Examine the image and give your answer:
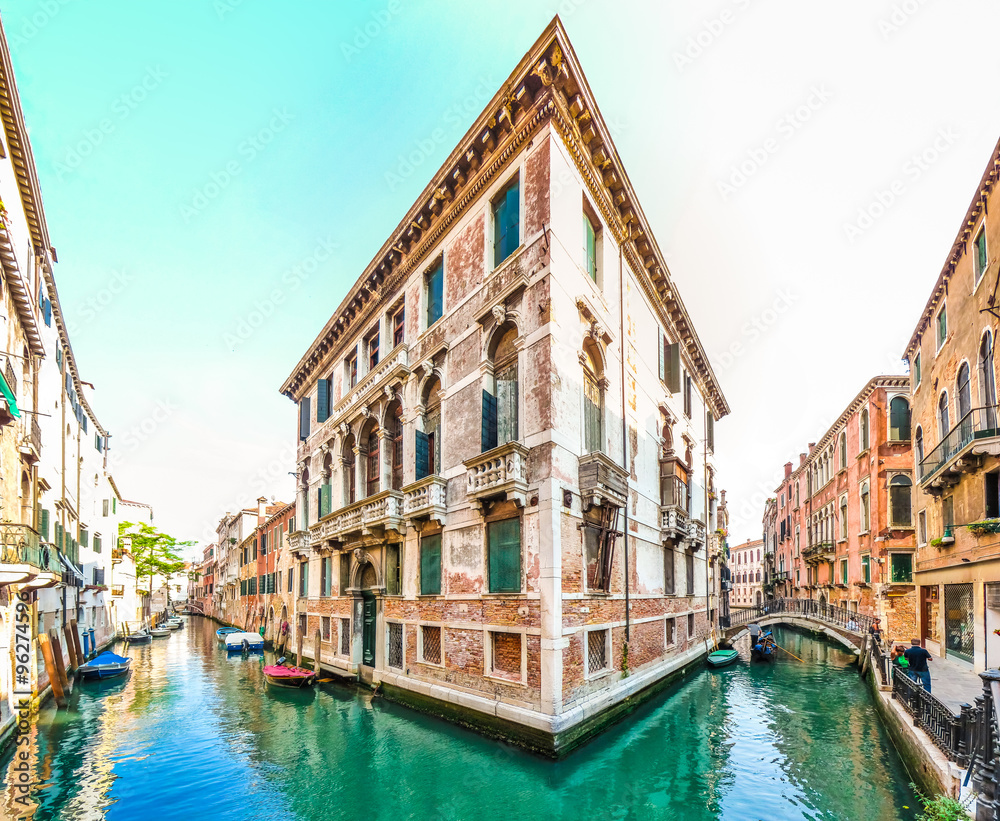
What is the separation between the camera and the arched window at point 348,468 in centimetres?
2010

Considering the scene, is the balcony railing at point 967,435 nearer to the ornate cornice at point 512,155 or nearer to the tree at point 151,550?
the ornate cornice at point 512,155

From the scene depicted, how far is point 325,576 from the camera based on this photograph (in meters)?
21.2

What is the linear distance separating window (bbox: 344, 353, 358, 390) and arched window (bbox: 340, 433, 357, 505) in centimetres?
206

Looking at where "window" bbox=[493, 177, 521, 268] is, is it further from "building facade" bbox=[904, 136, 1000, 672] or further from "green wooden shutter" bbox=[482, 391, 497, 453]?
"building facade" bbox=[904, 136, 1000, 672]

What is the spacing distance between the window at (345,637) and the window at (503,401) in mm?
9479

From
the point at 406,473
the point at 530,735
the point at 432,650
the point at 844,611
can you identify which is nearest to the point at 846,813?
the point at 530,735

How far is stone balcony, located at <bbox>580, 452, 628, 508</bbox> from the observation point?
1239 cm

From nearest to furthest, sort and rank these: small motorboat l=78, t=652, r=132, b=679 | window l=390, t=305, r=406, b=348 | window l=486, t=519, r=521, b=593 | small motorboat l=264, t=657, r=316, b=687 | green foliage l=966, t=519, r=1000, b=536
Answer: window l=486, t=519, r=521, b=593, green foliage l=966, t=519, r=1000, b=536, window l=390, t=305, r=406, b=348, small motorboat l=264, t=657, r=316, b=687, small motorboat l=78, t=652, r=132, b=679

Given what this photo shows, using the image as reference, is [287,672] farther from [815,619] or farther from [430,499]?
[815,619]

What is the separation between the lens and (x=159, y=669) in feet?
83.6

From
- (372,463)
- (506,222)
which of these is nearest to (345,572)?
(372,463)

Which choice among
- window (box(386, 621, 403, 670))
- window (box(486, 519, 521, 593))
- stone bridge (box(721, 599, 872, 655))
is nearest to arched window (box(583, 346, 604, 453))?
window (box(486, 519, 521, 593))

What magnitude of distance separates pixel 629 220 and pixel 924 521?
13906 mm

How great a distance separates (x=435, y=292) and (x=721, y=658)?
54.1ft
